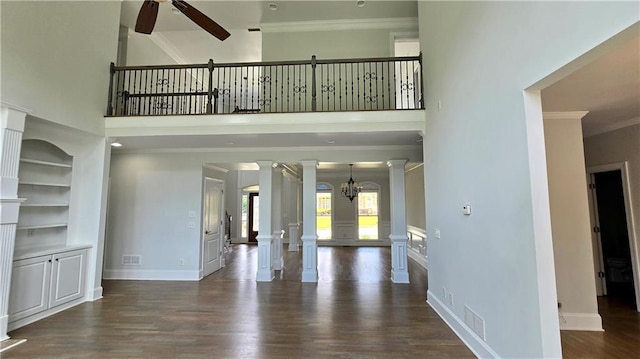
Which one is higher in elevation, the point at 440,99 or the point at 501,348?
the point at 440,99

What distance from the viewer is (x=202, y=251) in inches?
228

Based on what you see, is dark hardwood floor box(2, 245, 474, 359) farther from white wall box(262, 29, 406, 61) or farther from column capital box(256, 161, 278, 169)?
white wall box(262, 29, 406, 61)

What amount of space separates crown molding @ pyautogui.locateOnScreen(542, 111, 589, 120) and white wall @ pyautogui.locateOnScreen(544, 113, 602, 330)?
12 millimetres

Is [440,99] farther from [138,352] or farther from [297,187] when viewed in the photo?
[297,187]

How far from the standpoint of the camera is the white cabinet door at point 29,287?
3373mm

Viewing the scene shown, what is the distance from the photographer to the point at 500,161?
2.32m

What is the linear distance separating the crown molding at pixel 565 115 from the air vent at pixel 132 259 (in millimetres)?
6941

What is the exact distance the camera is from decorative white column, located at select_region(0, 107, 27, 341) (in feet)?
10.1

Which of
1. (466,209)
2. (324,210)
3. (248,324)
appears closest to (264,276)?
(248,324)

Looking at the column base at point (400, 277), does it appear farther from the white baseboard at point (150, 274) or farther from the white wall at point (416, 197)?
the white baseboard at point (150, 274)

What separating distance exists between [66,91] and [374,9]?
516 cm

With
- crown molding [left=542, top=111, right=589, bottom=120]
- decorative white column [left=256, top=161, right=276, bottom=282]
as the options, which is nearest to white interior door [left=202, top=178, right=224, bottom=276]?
decorative white column [left=256, top=161, right=276, bottom=282]

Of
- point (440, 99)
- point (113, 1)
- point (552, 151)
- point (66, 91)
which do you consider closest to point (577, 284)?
point (552, 151)

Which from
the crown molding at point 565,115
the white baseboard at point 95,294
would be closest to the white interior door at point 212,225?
the white baseboard at point 95,294
